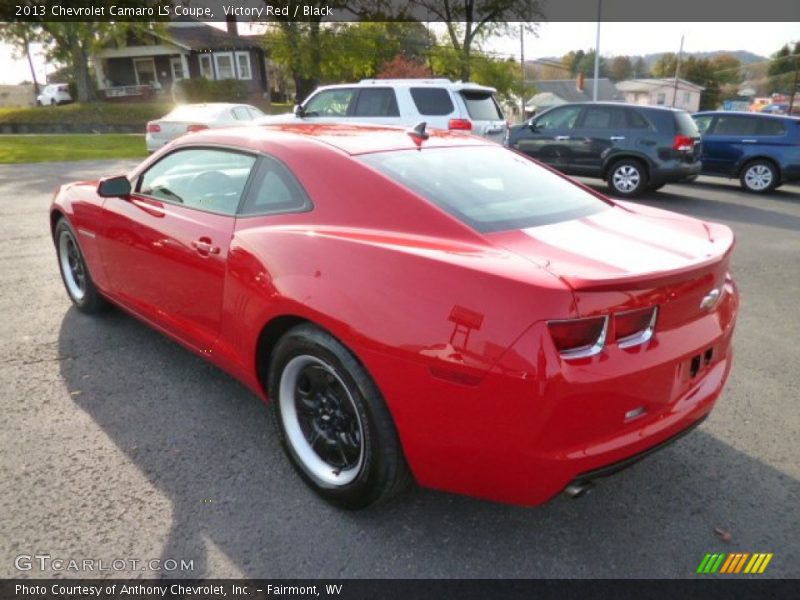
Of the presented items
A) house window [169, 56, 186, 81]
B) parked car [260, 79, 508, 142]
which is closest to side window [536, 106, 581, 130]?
parked car [260, 79, 508, 142]

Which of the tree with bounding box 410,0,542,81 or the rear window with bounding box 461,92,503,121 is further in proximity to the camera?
the tree with bounding box 410,0,542,81

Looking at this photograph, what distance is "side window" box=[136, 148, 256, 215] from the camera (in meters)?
2.91

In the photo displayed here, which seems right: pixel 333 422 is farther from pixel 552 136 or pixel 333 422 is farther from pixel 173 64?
pixel 173 64

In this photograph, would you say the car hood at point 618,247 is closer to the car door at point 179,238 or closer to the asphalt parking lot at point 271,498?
the asphalt parking lot at point 271,498

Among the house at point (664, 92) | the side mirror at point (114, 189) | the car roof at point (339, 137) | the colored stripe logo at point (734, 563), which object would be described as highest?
the car roof at point (339, 137)

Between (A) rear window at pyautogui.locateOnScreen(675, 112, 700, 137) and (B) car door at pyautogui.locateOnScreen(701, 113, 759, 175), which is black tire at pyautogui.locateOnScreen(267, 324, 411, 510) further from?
(B) car door at pyautogui.locateOnScreen(701, 113, 759, 175)

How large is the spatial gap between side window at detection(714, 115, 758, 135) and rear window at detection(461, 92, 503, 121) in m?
4.78

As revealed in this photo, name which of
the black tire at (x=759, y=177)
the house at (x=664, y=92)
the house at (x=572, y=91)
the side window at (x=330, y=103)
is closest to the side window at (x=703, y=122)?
Result: the black tire at (x=759, y=177)

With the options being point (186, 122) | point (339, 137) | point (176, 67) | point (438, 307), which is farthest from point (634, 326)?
point (176, 67)

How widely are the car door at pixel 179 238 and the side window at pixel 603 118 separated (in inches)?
366

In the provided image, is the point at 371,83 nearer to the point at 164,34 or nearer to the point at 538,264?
the point at 538,264

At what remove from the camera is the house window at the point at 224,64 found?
40.2 metres

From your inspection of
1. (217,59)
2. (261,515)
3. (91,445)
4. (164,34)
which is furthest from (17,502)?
(217,59)

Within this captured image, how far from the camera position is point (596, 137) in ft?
35.6
